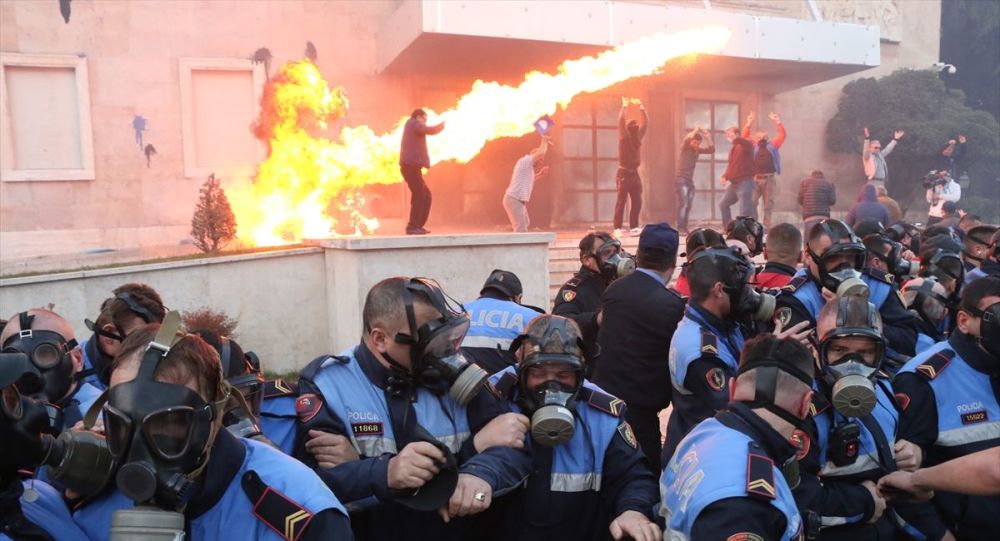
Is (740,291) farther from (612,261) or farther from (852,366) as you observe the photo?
(612,261)

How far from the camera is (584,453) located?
291 cm

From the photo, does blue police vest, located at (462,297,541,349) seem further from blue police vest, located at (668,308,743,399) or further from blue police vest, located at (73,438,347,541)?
blue police vest, located at (73,438,347,541)

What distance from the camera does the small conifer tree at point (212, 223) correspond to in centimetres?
1054

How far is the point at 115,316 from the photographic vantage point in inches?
152

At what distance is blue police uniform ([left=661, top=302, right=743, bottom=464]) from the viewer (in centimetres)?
367

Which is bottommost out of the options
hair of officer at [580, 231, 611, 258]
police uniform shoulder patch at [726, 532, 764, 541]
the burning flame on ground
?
police uniform shoulder patch at [726, 532, 764, 541]

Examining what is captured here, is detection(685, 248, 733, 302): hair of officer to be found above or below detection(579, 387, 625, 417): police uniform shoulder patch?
above

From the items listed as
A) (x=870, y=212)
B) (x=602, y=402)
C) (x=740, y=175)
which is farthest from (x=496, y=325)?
(x=740, y=175)

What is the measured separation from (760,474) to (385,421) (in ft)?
4.37

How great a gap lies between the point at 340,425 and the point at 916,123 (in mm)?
21658

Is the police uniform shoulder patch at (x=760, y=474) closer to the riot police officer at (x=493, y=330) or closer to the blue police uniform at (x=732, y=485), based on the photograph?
the blue police uniform at (x=732, y=485)

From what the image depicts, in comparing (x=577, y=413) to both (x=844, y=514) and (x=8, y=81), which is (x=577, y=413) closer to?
(x=844, y=514)

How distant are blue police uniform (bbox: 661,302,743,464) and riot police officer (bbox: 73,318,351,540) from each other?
2065 mm

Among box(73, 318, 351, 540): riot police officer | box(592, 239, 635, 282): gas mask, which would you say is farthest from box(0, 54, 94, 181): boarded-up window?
box(73, 318, 351, 540): riot police officer
